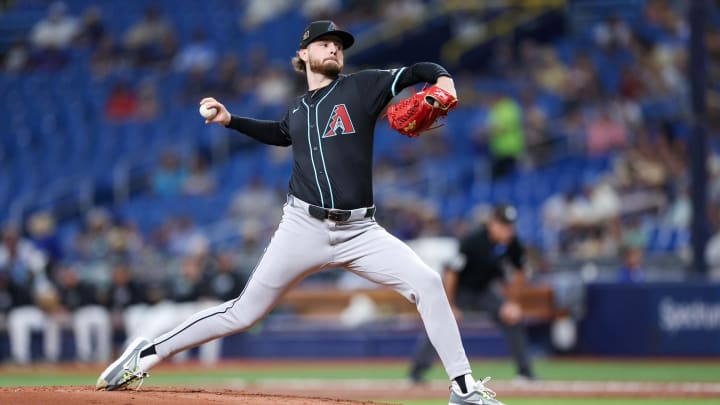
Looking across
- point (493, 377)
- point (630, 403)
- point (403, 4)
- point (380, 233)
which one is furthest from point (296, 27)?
point (380, 233)

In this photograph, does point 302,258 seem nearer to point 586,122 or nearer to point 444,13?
point 586,122

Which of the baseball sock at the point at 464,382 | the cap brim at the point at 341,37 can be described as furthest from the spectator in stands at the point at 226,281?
the baseball sock at the point at 464,382

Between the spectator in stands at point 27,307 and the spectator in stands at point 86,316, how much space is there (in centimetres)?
23

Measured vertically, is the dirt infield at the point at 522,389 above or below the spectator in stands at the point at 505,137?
below

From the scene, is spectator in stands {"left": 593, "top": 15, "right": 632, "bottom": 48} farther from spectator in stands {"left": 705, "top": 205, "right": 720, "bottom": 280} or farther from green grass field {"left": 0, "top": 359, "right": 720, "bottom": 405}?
green grass field {"left": 0, "top": 359, "right": 720, "bottom": 405}

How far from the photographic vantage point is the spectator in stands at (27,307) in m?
15.7

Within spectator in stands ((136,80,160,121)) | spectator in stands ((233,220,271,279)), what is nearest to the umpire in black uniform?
spectator in stands ((233,220,271,279))

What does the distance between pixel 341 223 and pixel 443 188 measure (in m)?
11.6

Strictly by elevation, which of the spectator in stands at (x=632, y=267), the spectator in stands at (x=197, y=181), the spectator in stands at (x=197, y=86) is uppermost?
the spectator in stands at (x=197, y=86)

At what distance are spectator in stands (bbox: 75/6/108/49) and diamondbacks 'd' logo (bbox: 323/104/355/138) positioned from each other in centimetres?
1790

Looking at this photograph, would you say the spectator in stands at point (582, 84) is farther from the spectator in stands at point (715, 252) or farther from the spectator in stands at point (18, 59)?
the spectator in stands at point (18, 59)

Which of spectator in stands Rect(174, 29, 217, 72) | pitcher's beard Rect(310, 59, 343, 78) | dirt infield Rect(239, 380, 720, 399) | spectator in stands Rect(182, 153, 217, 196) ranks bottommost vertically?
dirt infield Rect(239, 380, 720, 399)

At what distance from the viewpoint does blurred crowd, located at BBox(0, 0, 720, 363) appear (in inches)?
613

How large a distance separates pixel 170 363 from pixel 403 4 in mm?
9366
